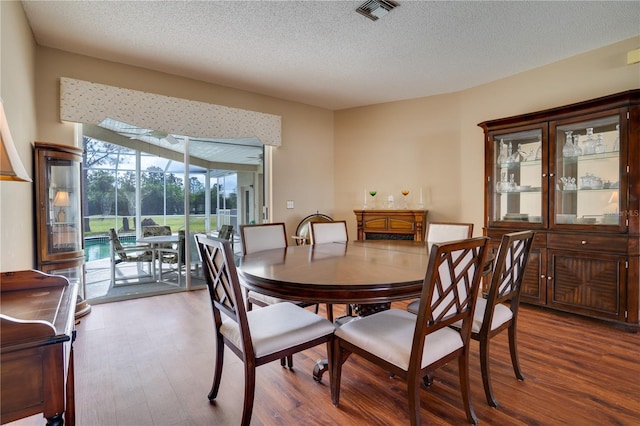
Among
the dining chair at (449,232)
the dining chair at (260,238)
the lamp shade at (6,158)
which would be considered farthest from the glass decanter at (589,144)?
the lamp shade at (6,158)

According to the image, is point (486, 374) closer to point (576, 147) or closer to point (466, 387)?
point (466, 387)

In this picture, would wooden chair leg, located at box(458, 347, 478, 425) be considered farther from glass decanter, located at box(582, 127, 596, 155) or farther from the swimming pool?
the swimming pool

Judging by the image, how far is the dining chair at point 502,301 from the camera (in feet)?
5.87

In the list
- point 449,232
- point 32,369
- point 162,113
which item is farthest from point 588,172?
point 162,113

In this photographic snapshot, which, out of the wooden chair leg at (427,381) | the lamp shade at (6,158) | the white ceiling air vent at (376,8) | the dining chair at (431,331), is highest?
the white ceiling air vent at (376,8)

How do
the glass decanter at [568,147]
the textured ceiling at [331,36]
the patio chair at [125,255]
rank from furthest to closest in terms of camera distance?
the patio chair at [125,255]
the glass decanter at [568,147]
the textured ceiling at [331,36]

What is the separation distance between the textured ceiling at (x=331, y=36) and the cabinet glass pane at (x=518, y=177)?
865mm

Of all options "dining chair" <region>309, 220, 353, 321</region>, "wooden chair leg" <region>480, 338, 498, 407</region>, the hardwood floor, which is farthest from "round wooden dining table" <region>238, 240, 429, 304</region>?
"dining chair" <region>309, 220, 353, 321</region>

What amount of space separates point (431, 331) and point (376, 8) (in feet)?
7.96

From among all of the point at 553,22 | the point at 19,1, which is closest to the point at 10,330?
the point at 19,1

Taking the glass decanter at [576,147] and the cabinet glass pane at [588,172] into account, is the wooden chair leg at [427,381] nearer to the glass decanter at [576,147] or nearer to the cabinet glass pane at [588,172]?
the cabinet glass pane at [588,172]

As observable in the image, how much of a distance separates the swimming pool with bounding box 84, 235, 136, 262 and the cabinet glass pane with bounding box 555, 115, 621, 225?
190 inches

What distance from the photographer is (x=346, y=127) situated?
537 centimetres

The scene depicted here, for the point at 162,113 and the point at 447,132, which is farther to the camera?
the point at 447,132
